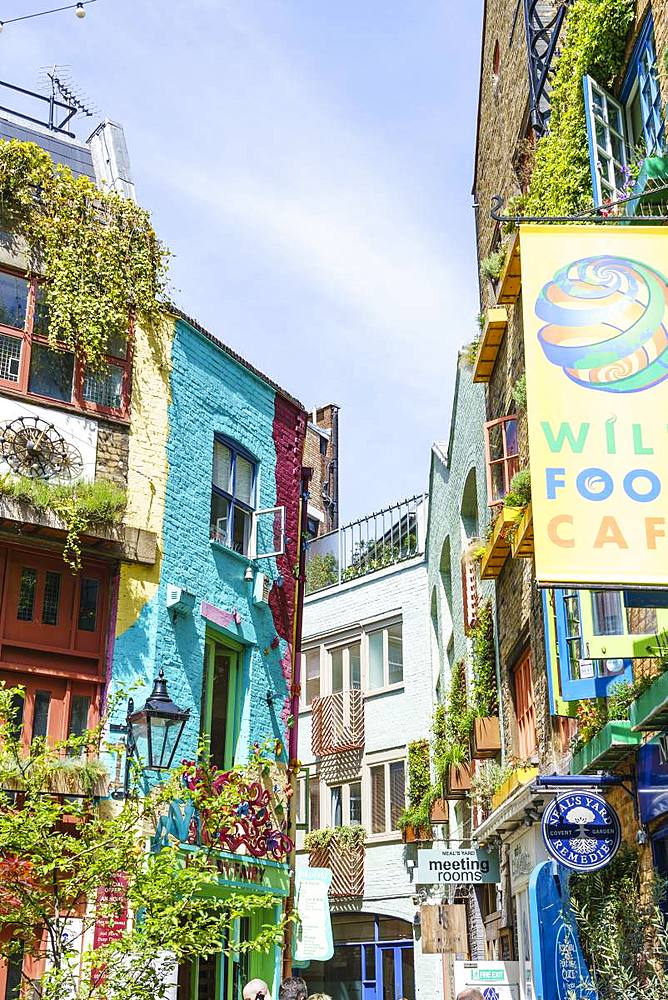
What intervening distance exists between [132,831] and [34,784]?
859 millimetres

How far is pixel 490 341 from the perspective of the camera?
1608 centimetres

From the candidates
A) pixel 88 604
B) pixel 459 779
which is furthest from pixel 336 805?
pixel 88 604

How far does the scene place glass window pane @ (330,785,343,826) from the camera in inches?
1181


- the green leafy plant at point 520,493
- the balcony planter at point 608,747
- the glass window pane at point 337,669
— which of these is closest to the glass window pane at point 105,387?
the green leafy plant at point 520,493

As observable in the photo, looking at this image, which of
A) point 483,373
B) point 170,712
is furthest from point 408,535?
point 170,712

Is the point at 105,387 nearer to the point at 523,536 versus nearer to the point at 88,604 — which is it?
the point at 88,604

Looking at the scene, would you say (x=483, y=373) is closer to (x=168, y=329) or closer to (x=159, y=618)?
(x=168, y=329)

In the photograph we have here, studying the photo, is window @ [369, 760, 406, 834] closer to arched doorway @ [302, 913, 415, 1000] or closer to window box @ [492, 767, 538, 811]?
arched doorway @ [302, 913, 415, 1000]

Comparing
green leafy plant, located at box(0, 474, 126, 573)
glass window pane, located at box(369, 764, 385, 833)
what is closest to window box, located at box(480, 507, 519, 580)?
green leafy plant, located at box(0, 474, 126, 573)

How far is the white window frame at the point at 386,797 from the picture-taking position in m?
28.2

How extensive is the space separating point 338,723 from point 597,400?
78.7 ft

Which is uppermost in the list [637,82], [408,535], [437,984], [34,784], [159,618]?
[408,535]

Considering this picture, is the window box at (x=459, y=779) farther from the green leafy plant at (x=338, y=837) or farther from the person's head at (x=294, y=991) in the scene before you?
the person's head at (x=294, y=991)

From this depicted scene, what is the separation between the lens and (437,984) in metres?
25.7
